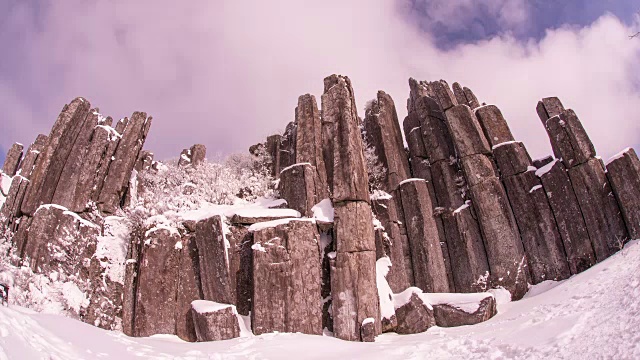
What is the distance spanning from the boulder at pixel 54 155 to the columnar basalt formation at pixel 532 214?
60.1 feet

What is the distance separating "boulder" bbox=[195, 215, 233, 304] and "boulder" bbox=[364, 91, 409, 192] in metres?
8.93

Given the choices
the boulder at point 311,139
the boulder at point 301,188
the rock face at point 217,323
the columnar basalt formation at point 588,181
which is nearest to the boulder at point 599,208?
the columnar basalt formation at point 588,181

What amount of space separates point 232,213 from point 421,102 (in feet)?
42.5

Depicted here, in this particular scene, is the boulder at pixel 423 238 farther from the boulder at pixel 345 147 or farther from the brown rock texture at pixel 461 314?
the boulder at pixel 345 147

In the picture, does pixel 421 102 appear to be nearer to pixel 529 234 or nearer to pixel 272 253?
pixel 529 234

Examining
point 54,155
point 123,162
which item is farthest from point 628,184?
point 54,155

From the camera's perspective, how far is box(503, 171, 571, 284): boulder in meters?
13.4

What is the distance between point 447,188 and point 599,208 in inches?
225

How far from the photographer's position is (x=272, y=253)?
11.0 meters

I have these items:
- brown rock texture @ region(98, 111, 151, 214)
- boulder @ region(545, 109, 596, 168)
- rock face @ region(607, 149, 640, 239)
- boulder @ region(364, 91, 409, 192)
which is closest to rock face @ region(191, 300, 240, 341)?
brown rock texture @ region(98, 111, 151, 214)

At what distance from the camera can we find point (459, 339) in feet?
26.1

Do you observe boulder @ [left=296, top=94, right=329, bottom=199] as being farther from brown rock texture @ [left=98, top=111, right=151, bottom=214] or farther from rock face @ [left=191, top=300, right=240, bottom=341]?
brown rock texture @ [left=98, top=111, right=151, bottom=214]

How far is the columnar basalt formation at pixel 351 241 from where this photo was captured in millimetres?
10477

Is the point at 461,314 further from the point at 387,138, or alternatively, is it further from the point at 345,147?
the point at 387,138
